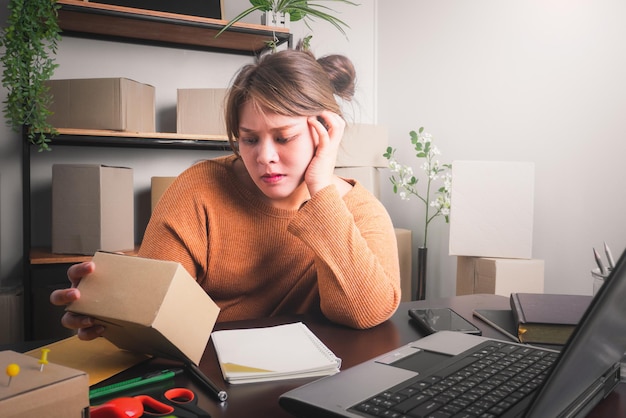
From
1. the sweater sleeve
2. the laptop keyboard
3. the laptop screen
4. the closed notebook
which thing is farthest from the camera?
the sweater sleeve

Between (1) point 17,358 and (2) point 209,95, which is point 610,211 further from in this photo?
(1) point 17,358

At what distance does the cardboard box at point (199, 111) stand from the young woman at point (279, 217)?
3.85 feet

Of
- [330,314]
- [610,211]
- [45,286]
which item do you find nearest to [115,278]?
[330,314]

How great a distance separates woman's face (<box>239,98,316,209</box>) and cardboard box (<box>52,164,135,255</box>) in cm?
124

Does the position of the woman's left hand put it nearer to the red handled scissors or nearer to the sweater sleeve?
the sweater sleeve

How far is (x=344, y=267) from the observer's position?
105cm

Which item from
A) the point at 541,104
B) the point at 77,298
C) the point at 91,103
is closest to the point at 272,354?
the point at 77,298

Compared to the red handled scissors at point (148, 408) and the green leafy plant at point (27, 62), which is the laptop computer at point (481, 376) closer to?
the red handled scissors at point (148, 408)

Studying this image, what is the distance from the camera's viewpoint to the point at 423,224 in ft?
9.83

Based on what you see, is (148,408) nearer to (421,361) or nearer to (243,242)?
(421,361)

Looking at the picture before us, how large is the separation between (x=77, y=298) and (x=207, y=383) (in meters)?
0.20

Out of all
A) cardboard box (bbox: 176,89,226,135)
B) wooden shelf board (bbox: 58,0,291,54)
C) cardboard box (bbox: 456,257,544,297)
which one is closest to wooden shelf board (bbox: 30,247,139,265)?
cardboard box (bbox: 176,89,226,135)

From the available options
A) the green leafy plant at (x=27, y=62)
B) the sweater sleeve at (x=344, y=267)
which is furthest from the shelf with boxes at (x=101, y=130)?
the sweater sleeve at (x=344, y=267)

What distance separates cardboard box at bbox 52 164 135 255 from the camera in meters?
2.18
